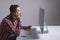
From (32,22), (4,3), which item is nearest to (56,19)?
(32,22)

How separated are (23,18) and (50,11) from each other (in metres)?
0.79

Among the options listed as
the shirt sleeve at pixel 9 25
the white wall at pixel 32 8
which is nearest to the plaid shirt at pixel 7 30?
the shirt sleeve at pixel 9 25

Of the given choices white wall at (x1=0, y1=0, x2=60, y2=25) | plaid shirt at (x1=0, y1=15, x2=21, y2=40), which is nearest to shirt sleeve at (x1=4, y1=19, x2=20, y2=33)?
plaid shirt at (x1=0, y1=15, x2=21, y2=40)

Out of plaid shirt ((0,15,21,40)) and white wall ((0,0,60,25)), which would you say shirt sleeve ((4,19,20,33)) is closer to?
plaid shirt ((0,15,21,40))

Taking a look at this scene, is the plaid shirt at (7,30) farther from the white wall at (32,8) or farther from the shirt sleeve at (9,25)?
Result: the white wall at (32,8)

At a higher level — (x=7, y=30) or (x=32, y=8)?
(x=32, y=8)

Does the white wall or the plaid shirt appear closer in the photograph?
the plaid shirt

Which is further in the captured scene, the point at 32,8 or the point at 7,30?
the point at 32,8

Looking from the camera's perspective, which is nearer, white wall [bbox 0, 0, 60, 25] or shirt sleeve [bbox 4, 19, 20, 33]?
shirt sleeve [bbox 4, 19, 20, 33]

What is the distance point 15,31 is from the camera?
2523 millimetres

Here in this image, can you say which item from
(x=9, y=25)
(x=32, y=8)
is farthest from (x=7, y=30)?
(x=32, y=8)

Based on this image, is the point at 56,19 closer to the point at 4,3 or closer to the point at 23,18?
the point at 23,18

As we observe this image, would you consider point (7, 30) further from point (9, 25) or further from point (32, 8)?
point (32, 8)

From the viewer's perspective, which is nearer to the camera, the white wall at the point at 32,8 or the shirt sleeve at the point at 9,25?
the shirt sleeve at the point at 9,25
